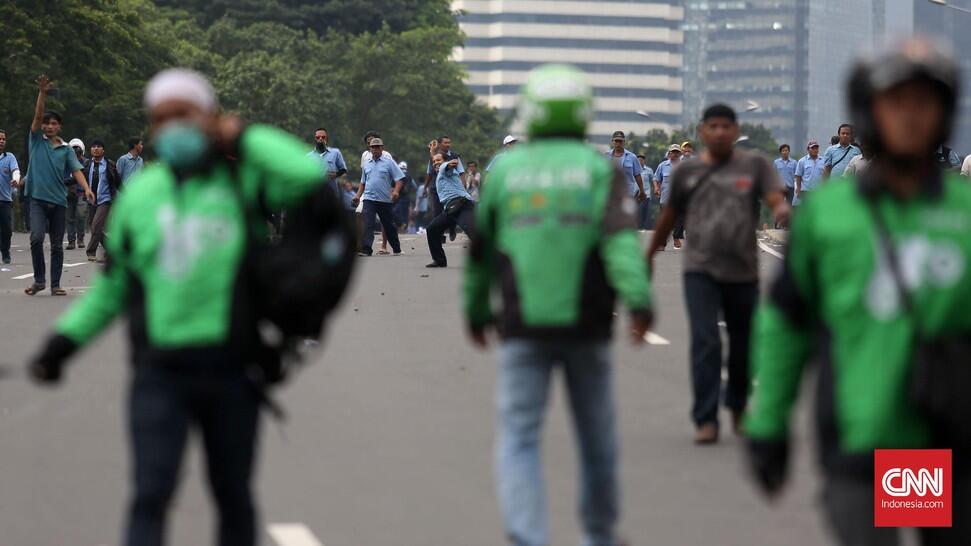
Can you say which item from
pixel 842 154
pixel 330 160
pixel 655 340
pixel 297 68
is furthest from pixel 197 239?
pixel 297 68

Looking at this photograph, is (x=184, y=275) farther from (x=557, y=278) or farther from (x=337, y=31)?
(x=337, y=31)

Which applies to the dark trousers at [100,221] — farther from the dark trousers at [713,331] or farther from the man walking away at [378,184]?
the dark trousers at [713,331]

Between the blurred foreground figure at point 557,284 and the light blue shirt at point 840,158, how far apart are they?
713 inches

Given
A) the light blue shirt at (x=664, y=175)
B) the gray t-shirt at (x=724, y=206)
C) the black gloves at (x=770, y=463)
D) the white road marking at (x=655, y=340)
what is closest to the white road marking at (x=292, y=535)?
the gray t-shirt at (x=724, y=206)

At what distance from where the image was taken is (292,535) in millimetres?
7453

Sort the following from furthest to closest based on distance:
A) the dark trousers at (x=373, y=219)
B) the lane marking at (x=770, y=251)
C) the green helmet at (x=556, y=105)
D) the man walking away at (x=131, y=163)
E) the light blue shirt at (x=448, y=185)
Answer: the lane marking at (x=770, y=251)
the dark trousers at (x=373, y=219)
the man walking away at (x=131, y=163)
the light blue shirt at (x=448, y=185)
the green helmet at (x=556, y=105)

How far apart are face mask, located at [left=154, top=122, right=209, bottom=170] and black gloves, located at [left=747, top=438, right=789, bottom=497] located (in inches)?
73.9

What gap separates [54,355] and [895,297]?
2538 mm

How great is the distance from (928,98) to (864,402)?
63 cm

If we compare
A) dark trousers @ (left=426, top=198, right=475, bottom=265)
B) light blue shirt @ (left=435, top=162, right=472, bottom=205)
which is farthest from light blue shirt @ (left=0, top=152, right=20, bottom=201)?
dark trousers @ (left=426, top=198, right=475, bottom=265)

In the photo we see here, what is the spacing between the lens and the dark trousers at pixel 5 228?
2667cm

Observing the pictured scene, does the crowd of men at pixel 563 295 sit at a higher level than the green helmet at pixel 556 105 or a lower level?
lower

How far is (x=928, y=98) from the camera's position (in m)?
4.06

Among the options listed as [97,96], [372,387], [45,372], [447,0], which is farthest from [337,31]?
[45,372]
